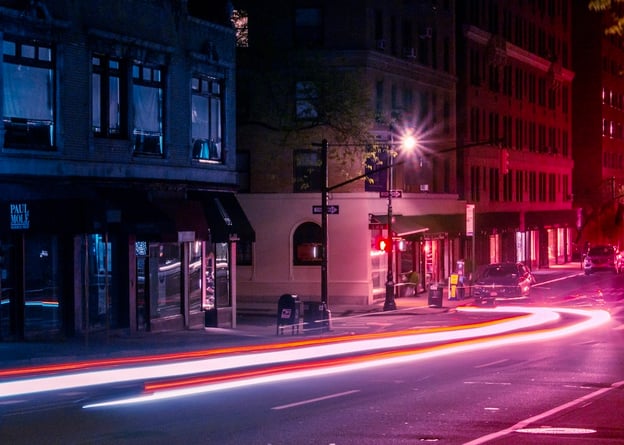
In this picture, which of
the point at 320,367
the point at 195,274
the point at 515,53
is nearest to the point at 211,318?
the point at 195,274

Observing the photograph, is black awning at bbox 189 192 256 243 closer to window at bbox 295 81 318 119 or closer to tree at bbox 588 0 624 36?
window at bbox 295 81 318 119

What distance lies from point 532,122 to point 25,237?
5805 cm

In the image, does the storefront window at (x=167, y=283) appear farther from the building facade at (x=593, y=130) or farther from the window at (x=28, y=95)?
the building facade at (x=593, y=130)

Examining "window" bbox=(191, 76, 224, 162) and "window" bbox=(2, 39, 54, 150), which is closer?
"window" bbox=(2, 39, 54, 150)

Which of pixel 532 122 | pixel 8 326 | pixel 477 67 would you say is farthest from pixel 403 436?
pixel 532 122

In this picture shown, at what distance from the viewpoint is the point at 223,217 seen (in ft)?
120

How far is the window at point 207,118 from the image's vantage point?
3606 cm

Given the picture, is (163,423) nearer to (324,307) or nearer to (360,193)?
(324,307)

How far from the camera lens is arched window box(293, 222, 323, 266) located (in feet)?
171

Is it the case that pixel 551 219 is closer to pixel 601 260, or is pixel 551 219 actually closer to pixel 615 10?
pixel 601 260

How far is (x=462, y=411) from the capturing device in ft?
55.0

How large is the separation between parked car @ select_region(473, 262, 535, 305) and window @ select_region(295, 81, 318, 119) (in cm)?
983

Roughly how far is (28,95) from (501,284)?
2504cm

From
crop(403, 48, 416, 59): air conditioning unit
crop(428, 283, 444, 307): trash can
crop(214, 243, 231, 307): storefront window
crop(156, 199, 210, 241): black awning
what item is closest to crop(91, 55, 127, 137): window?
crop(156, 199, 210, 241): black awning
